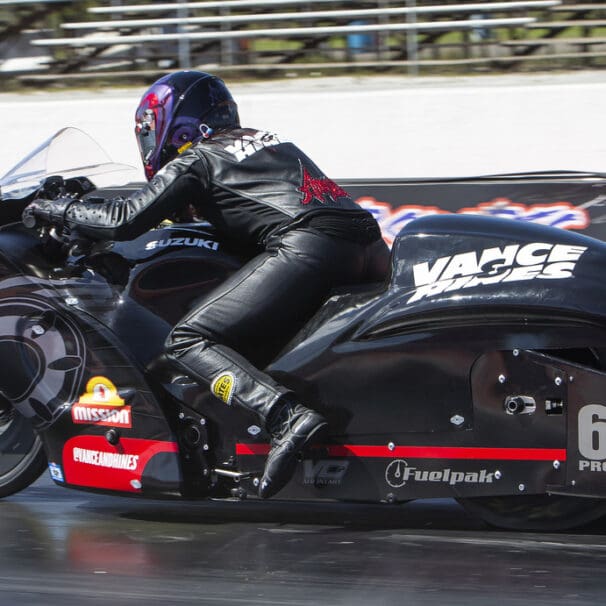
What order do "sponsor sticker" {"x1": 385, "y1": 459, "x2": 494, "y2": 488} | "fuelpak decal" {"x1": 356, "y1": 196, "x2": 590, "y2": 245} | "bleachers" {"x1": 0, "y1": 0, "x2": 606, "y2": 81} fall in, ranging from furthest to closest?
"bleachers" {"x1": 0, "y1": 0, "x2": 606, "y2": 81}
"fuelpak decal" {"x1": 356, "y1": 196, "x2": 590, "y2": 245}
"sponsor sticker" {"x1": 385, "y1": 459, "x2": 494, "y2": 488}

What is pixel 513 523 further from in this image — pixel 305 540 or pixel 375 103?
pixel 375 103

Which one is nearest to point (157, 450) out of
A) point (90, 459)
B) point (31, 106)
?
point (90, 459)

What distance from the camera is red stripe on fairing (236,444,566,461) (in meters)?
4.04

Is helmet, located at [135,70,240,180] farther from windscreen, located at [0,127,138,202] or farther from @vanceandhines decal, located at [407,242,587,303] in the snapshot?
@vanceandhines decal, located at [407,242,587,303]

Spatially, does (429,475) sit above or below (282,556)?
above

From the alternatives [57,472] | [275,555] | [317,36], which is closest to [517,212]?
[57,472]

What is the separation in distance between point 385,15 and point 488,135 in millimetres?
1764

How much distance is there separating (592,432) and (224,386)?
4.26 feet

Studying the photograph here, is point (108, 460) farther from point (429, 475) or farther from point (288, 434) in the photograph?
point (429, 475)

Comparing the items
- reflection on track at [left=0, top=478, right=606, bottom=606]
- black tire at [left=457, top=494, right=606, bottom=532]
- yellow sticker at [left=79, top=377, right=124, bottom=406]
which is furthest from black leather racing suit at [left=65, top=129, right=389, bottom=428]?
black tire at [left=457, top=494, right=606, bottom=532]

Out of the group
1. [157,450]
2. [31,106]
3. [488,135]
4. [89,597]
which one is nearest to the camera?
[89,597]

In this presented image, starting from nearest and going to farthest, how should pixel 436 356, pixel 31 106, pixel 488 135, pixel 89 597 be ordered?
pixel 89 597
pixel 436 356
pixel 488 135
pixel 31 106

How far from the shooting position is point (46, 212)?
4465mm

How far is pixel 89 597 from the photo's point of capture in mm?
3674
